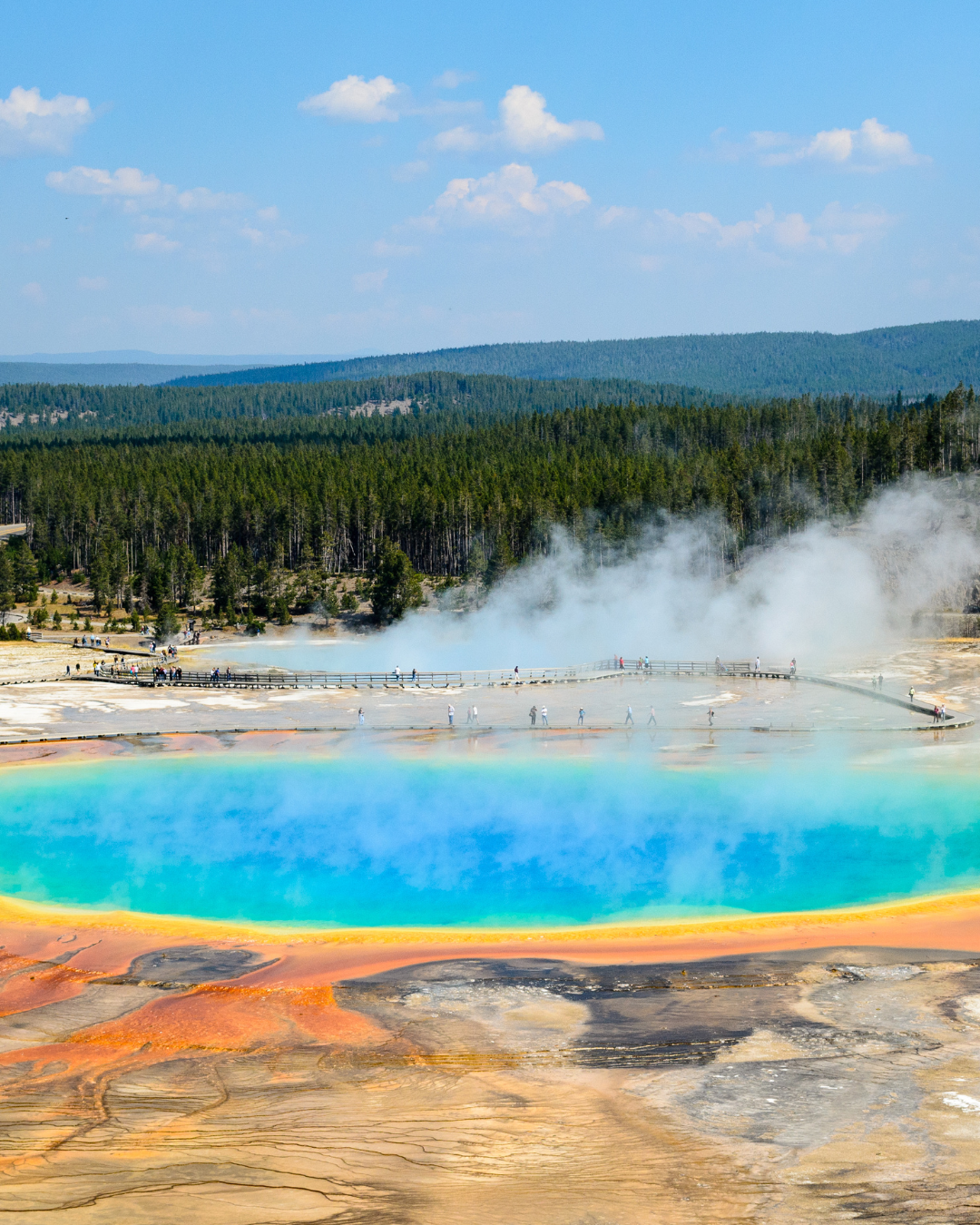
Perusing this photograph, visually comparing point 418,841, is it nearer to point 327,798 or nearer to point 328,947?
point 327,798

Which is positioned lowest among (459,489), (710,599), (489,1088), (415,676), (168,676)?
(168,676)

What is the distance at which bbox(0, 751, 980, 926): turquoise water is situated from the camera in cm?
2650

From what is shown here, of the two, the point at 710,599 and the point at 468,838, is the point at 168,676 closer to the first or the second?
the point at 468,838

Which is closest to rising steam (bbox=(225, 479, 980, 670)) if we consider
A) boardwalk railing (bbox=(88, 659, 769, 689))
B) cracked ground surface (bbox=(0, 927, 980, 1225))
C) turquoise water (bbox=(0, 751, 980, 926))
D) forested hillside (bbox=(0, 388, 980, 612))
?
forested hillside (bbox=(0, 388, 980, 612))

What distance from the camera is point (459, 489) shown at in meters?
90.2

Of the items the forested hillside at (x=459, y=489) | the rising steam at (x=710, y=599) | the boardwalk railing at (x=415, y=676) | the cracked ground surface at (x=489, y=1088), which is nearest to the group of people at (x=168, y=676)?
the boardwalk railing at (x=415, y=676)

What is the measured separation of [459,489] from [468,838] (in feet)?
201

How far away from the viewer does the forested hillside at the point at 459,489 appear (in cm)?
8100

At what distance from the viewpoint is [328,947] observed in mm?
23438

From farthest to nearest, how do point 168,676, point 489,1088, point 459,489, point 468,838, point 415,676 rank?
1. point 459,489
2. point 168,676
3. point 415,676
4. point 468,838
5. point 489,1088

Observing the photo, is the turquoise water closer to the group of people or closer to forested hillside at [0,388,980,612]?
the group of people

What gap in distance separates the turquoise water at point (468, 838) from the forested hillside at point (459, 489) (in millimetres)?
41871

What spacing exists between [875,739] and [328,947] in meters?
24.4

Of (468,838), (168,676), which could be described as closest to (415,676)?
(168,676)
